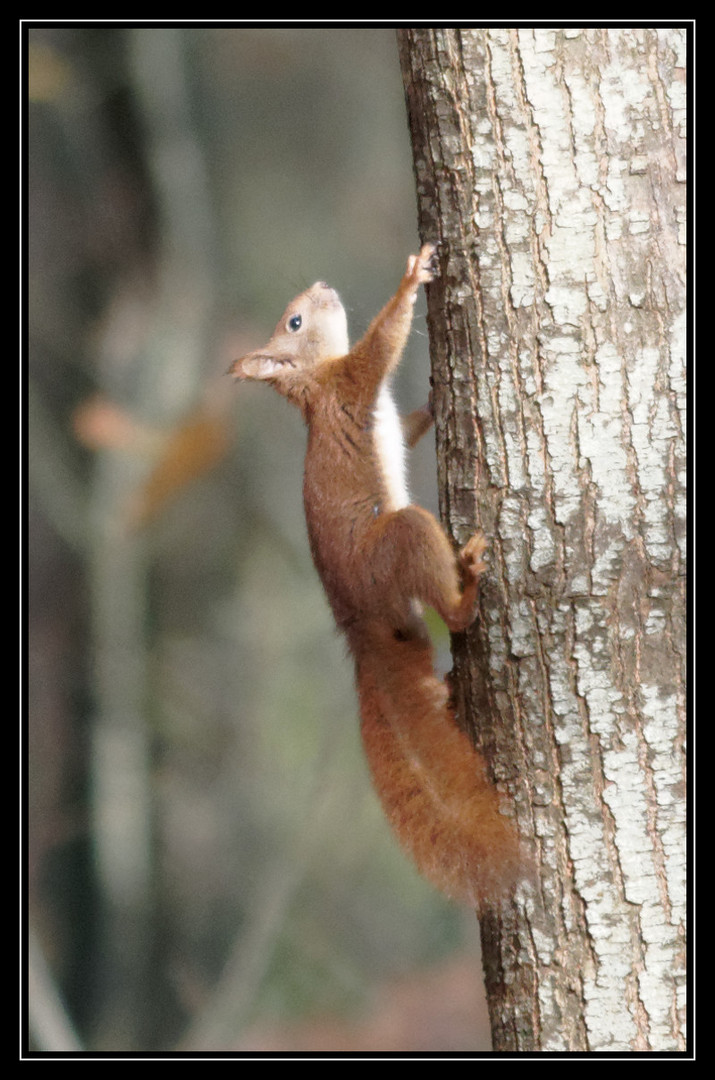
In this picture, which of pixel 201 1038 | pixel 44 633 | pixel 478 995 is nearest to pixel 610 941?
pixel 201 1038

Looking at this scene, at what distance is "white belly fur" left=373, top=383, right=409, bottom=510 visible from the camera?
291 centimetres

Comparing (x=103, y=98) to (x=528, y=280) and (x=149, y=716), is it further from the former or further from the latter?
(x=528, y=280)

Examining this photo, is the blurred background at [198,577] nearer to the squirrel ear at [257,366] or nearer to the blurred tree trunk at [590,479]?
the squirrel ear at [257,366]

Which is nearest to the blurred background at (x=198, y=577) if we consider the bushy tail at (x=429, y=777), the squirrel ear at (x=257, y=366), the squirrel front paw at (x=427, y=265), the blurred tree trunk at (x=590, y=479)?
the squirrel ear at (x=257, y=366)

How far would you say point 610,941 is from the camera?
2.02 meters

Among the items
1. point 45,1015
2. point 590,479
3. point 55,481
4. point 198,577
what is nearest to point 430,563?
point 590,479

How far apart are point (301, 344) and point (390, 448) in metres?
0.64

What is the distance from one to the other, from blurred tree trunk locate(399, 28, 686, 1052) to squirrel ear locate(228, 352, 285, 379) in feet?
4.42

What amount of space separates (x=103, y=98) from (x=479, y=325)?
16.5ft

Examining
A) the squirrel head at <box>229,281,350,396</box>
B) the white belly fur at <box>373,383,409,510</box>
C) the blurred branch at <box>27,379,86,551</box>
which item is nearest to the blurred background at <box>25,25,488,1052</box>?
the blurred branch at <box>27,379,86,551</box>

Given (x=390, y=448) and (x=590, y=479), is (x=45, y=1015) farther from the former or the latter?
(x=590, y=479)

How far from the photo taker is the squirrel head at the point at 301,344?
3346 millimetres

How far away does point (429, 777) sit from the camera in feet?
7.47

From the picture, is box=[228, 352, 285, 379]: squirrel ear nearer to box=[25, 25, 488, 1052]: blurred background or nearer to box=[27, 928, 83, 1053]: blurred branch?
box=[25, 25, 488, 1052]: blurred background
